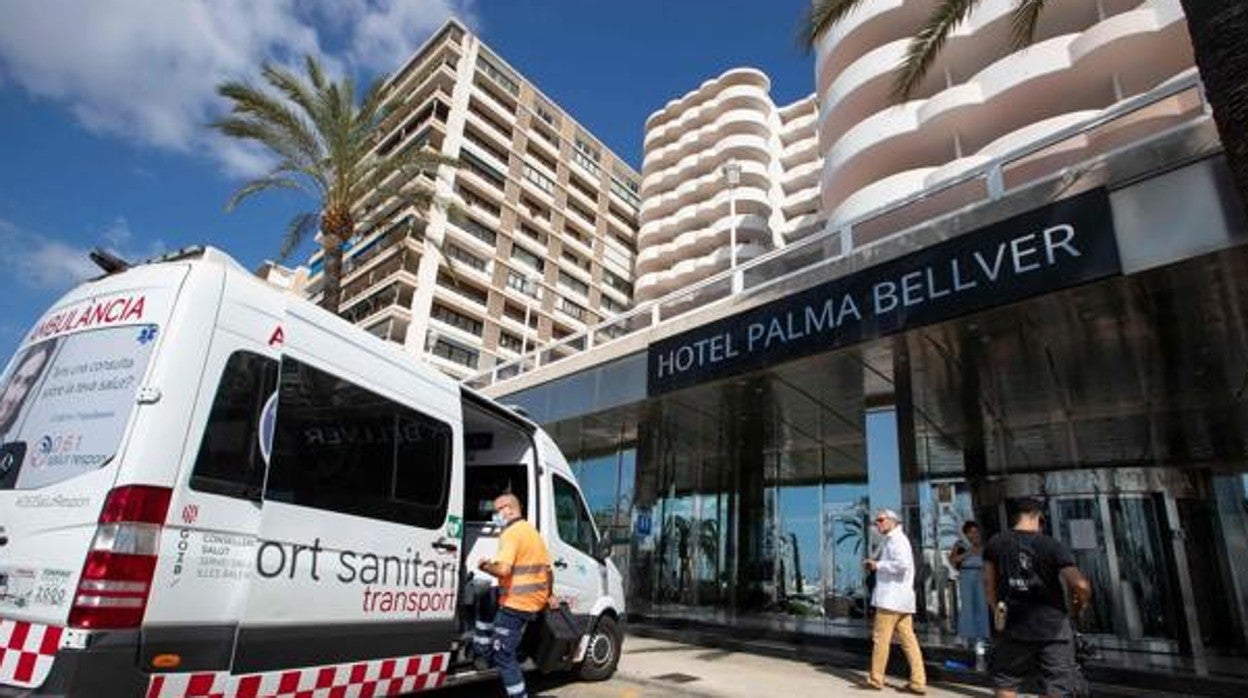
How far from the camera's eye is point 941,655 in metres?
8.88

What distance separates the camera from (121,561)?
10.4 feet

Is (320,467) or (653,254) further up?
(653,254)

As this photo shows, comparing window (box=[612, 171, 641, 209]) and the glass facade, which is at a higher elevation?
window (box=[612, 171, 641, 209])

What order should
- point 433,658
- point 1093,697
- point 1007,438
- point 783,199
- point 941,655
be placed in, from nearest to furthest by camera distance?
1. point 433,658
2. point 1093,697
3. point 941,655
4. point 1007,438
5. point 783,199

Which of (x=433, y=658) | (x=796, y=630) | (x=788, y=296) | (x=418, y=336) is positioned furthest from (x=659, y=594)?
(x=418, y=336)

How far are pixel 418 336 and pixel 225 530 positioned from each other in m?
42.7

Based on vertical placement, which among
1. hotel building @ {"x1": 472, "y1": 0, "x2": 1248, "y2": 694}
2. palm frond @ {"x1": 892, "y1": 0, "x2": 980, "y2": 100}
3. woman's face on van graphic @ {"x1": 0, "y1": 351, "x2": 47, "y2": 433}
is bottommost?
woman's face on van graphic @ {"x1": 0, "y1": 351, "x2": 47, "y2": 433}

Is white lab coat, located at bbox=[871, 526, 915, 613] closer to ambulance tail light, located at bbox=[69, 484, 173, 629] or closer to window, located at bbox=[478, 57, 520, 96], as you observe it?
ambulance tail light, located at bbox=[69, 484, 173, 629]

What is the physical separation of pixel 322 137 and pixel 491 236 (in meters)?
37.8

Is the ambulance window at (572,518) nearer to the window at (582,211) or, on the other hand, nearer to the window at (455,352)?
the window at (455,352)

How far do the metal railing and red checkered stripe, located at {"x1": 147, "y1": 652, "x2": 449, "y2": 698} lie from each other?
7.27m

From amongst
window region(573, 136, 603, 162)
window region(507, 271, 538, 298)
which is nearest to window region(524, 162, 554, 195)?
window region(573, 136, 603, 162)

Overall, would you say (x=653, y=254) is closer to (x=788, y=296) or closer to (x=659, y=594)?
(x=659, y=594)

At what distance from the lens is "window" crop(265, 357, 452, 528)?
13.1 ft
